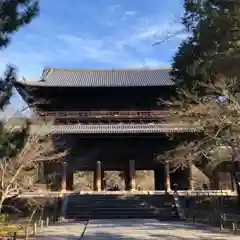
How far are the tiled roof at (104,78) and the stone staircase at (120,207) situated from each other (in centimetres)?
889

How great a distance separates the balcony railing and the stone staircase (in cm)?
608

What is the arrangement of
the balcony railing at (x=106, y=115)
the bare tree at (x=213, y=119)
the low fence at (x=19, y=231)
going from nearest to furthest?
the low fence at (x=19, y=231) < the bare tree at (x=213, y=119) < the balcony railing at (x=106, y=115)

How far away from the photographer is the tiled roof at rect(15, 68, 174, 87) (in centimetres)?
2844

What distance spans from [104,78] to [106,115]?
4.92m

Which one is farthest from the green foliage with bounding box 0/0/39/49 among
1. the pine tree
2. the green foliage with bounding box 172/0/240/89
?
the green foliage with bounding box 172/0/240/89

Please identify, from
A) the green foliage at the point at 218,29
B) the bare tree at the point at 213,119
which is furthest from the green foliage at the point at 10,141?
the bare tree at the point at 213,119

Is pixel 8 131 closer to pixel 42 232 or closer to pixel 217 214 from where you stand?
pixel 42 232

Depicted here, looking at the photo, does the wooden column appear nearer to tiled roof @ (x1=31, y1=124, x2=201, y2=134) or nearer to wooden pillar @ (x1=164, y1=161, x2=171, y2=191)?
wooden pillar @ (x1=164, y1=161, x2=171, y2=191)

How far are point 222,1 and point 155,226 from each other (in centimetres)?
1052

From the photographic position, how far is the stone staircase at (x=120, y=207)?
2034 cm

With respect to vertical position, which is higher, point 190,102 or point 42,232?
point 190,102

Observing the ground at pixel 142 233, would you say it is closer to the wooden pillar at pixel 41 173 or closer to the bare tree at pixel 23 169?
the bare tree at pixel 23 169

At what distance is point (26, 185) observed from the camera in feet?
63.4

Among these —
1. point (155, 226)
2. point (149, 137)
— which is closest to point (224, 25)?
point (155, 226)
